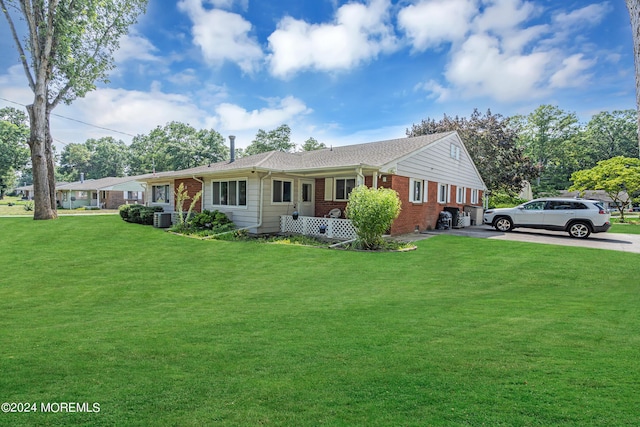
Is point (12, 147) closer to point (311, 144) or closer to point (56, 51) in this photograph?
point (56, 51)

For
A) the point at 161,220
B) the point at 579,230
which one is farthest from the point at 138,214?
the point at 579,230

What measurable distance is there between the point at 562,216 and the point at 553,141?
40.0 metres

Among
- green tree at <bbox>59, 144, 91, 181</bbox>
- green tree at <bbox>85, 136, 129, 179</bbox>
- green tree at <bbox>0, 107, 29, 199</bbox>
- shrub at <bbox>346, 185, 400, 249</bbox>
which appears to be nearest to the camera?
shrub at <bbox>346, 185, 400, 249</bbox>

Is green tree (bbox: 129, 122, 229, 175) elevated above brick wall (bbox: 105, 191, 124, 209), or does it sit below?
above

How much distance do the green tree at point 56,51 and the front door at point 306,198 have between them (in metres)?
13.8

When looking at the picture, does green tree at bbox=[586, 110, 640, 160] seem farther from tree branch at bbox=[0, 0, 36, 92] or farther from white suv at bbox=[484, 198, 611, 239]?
tree branch at bbox=[0, 0, 36, 92]

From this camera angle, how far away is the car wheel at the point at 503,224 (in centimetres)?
1530

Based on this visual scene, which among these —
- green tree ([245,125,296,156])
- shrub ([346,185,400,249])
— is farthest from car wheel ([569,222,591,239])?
green tree ([245,125,296,156])

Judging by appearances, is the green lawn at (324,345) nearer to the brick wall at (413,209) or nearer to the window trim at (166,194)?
the brick wall at (413,209)

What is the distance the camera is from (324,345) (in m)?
3.46

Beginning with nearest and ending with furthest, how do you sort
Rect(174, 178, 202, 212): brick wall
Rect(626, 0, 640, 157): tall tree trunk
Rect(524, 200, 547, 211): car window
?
Rect(626, 0, 640, 157): tall tree trunk → Rect(524, 200, 547, 211): car window → Rect(174, 178, 202, 212): brick wall

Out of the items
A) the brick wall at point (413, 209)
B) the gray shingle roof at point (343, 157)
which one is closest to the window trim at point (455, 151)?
the gray shingle roof at point (343, 157)

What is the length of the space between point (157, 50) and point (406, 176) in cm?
1404

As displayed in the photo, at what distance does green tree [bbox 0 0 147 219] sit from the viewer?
53.3 ft
